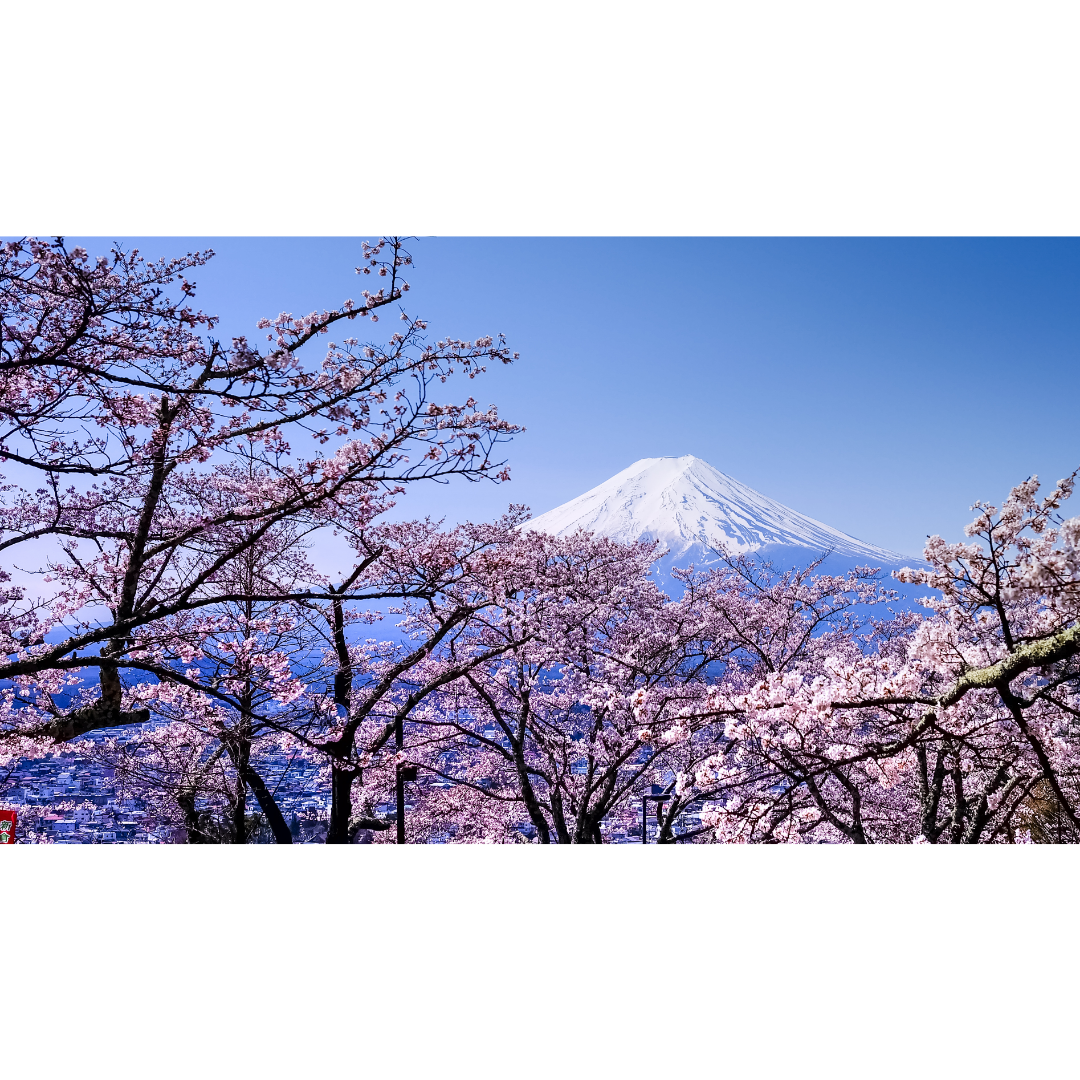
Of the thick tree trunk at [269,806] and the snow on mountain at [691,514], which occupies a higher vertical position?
the snow on mountain at [691,514]

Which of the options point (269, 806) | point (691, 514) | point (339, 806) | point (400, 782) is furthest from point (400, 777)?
point (691, 514)

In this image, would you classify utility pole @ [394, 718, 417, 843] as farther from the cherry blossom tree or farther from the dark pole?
the cherry blossom tree

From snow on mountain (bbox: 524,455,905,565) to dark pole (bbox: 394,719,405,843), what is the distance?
1381 mm

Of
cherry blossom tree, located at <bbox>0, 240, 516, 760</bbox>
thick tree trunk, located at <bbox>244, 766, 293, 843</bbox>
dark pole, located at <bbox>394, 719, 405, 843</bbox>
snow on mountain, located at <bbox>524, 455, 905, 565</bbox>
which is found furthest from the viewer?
thick tree trunk, located at <bbox>244, 766, 293, 843</bbox>

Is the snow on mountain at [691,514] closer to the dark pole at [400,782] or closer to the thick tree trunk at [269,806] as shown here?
the dark pole at [400,782]

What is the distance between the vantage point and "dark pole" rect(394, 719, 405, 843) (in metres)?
3.60

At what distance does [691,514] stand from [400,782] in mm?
2288

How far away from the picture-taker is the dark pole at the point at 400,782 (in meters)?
3.60

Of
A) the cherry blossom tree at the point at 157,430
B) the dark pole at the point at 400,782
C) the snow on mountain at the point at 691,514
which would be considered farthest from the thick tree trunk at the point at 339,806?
the snow on mountain at the point at 691,514

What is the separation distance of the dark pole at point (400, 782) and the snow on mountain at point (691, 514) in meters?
1.38

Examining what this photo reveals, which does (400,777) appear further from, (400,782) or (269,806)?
(269,806)

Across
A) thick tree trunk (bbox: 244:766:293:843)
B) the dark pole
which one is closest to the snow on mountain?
the dark pole

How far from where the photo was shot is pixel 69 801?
3.31 metres
